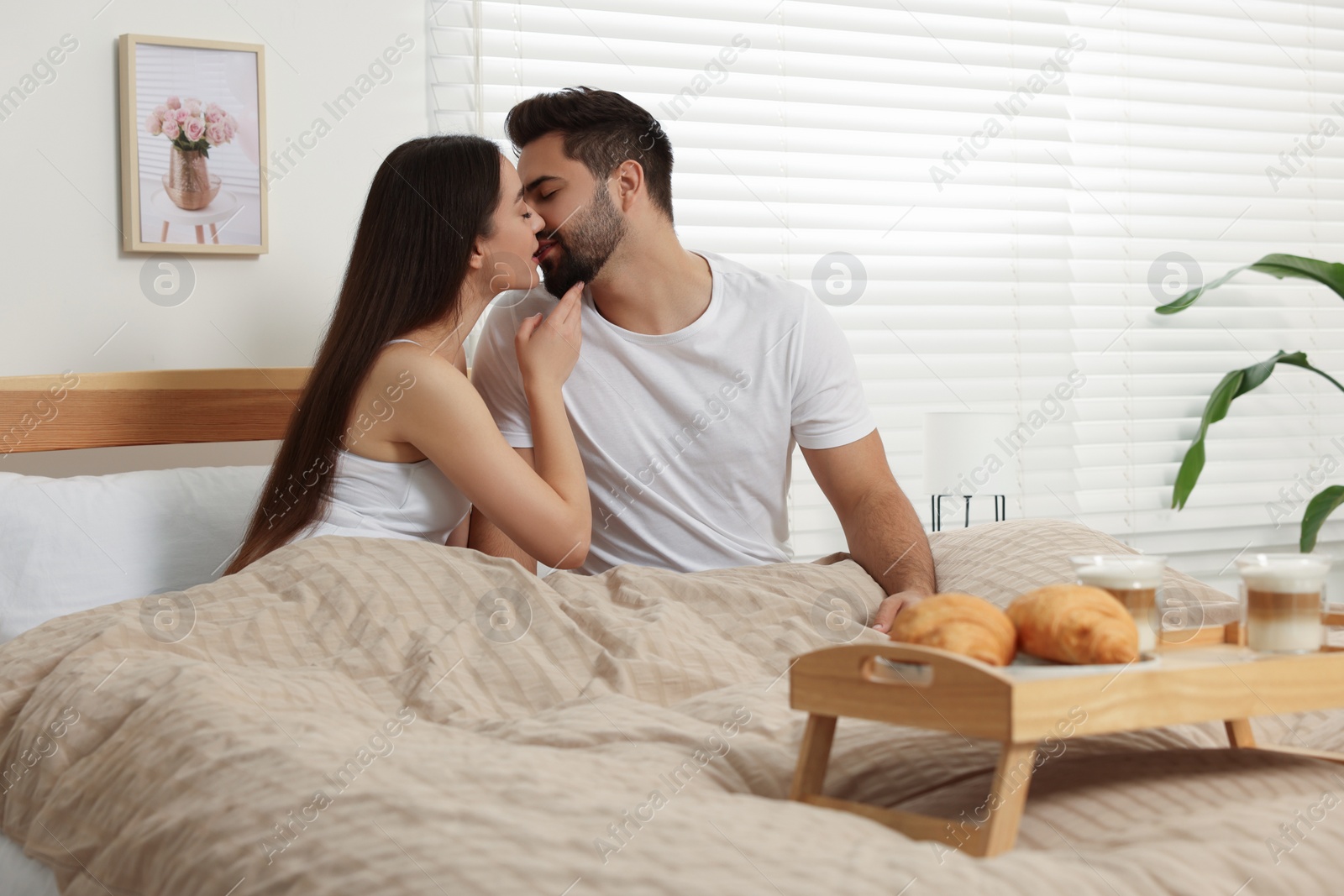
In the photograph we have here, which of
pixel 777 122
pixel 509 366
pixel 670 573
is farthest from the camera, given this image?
pixel 777 122

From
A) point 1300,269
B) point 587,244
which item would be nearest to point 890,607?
point 587,244

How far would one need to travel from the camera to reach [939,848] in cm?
58

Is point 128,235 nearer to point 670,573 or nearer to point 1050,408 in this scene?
point 670,573

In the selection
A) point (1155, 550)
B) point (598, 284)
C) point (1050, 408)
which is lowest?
point (1155, 550)

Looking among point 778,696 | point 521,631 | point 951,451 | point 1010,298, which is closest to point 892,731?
point 778,696

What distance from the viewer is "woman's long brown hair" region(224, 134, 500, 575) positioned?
4.72 feet

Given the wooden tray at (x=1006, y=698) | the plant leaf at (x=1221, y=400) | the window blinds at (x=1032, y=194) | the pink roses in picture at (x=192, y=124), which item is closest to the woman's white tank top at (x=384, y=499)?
the pink roses in picture at (x=192, y=124)

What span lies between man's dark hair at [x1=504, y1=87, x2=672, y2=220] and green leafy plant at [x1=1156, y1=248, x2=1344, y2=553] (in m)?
1.39

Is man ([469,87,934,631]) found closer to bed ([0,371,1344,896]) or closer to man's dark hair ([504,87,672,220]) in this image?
man's dark hair ([504,87,672,220])

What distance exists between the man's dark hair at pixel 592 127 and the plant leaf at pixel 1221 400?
1408mm

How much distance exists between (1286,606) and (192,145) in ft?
5.46

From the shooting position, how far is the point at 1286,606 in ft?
2.36

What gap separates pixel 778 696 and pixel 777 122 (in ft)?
5.30

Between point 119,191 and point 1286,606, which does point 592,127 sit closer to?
point 119,191
